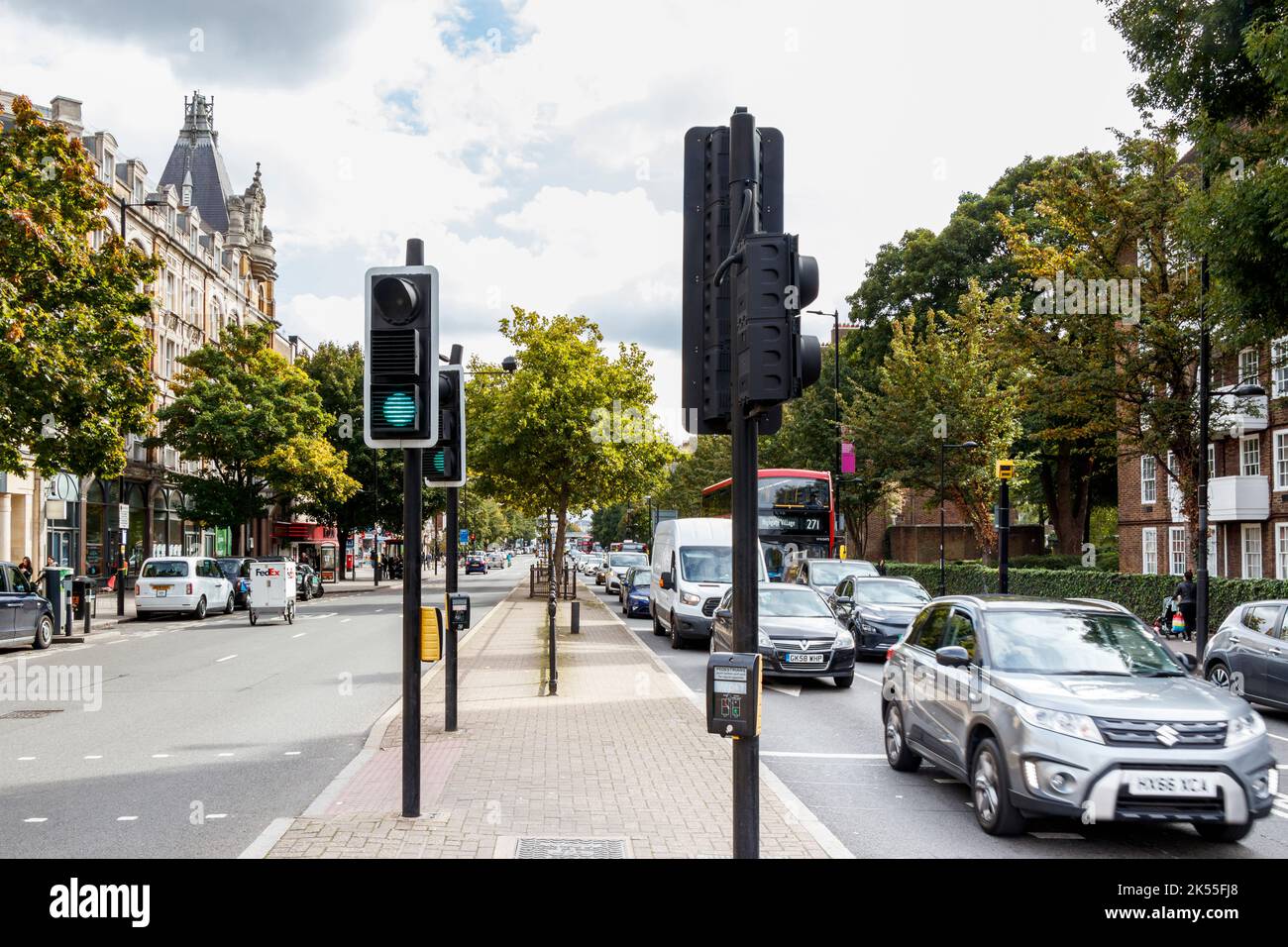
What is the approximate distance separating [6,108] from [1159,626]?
3957 cm

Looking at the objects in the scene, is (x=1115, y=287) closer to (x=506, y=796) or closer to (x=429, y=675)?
(x=429, y=675)

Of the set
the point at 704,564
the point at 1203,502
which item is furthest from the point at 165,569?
the point at 1203,502

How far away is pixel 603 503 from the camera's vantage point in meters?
40.6

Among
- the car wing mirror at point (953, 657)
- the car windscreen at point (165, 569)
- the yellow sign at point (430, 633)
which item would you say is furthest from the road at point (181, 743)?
the car windscreen at point (165, 569)

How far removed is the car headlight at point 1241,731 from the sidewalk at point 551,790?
2.49 meters

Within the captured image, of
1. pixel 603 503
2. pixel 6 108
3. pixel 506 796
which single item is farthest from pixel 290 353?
pixel 506 796

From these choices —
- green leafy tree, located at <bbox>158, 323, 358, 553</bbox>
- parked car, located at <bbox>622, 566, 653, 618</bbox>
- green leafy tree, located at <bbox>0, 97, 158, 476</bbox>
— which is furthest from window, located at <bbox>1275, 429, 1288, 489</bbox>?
green leafy tree, located at <bbox>158, 323, 358, 553</bbox>

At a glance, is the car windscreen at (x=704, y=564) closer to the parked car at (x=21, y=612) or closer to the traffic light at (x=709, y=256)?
the parked car at (x=21, y=612)

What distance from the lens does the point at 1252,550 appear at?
3309 cm

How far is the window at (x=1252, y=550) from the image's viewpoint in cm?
3284

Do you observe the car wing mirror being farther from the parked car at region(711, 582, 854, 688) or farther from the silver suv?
the parked car at region(711, 582, 854, 688)

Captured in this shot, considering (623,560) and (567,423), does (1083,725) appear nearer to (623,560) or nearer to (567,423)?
(567,423)

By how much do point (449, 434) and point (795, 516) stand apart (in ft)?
73.4

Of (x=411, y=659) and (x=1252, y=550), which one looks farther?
(x=1252, y=550)
